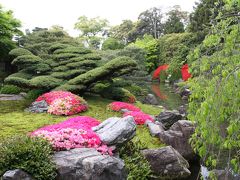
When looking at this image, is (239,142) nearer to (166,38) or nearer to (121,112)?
(121,112)

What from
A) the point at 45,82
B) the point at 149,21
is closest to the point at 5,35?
the point at 45,82

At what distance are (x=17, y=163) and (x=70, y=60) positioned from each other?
10890mm

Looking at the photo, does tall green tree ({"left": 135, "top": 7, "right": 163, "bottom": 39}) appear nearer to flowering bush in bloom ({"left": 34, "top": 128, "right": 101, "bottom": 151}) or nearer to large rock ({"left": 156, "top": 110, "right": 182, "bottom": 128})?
large rock ({"left": 156, "top": 110, "right": 182, "bottom": 128})

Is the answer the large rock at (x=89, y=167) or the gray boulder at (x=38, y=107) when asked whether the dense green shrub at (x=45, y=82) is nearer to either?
the gray boulder at (x=38, y=107)

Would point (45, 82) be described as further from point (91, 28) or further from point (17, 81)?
point (91, 28)

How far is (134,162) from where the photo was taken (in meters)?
8.73

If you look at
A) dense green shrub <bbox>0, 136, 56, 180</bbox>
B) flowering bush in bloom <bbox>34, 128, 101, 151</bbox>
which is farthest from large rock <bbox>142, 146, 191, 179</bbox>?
dense green shrub <bbox>0, 136, 56, 180</bbox>

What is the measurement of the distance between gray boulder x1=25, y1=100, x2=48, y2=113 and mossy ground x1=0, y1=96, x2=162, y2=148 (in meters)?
0.33

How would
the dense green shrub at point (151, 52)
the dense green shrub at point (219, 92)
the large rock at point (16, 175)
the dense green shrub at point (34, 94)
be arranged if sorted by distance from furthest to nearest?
the dense green shrub at point (151, 52), the dense green shrub at point (34, 94), the large rock at point (16, 175), the dense green shrub at point (219, 92)

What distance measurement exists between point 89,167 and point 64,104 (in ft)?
22.3

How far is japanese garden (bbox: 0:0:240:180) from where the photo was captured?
185 inches

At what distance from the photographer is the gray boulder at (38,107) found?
45.2 ft

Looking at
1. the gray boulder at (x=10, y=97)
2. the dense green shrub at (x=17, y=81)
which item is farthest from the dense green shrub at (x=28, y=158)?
the gray boulder at (x=10, y=97)

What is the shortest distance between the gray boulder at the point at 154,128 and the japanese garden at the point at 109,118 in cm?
3
